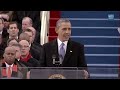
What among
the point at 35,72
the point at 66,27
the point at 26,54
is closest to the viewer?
the point at 35,72

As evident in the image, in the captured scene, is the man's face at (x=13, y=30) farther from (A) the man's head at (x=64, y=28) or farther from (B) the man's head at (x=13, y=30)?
(A) the man's head at (x=64, y=28)

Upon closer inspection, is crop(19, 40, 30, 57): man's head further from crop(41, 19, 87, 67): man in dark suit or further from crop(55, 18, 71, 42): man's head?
crop(55, 18, 71, 42): man's head

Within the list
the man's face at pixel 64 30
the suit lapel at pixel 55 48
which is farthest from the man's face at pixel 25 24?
the man's face at pixel 64 30

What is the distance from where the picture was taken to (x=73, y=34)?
7.30m

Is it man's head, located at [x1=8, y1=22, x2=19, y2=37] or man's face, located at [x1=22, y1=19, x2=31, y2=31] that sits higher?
man's face, located at [x1=22, y1=19, x2=31, y2=31]

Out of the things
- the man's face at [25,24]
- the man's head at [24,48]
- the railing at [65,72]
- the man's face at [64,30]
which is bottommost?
the man's head at [24,48]

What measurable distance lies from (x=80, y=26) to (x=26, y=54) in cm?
337

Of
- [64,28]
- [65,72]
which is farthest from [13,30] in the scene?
[65,72]

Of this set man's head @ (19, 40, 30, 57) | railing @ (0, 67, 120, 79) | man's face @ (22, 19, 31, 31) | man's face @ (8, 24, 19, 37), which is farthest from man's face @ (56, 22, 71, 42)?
man's face @ (22, 19, 31, 31)

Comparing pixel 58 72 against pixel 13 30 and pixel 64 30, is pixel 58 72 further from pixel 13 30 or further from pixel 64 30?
pixel 13 30

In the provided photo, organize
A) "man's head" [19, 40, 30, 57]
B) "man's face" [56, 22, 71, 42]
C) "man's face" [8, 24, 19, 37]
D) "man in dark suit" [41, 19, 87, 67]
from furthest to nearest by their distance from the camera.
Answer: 1. "man's face" [8, 24, 19, 37]
2. "man's head" [19, 40, 30, 57]
3. "man's face" [56, 22, 71, 42]
4. "man in dark suit" [41, 19, 87, 67]
